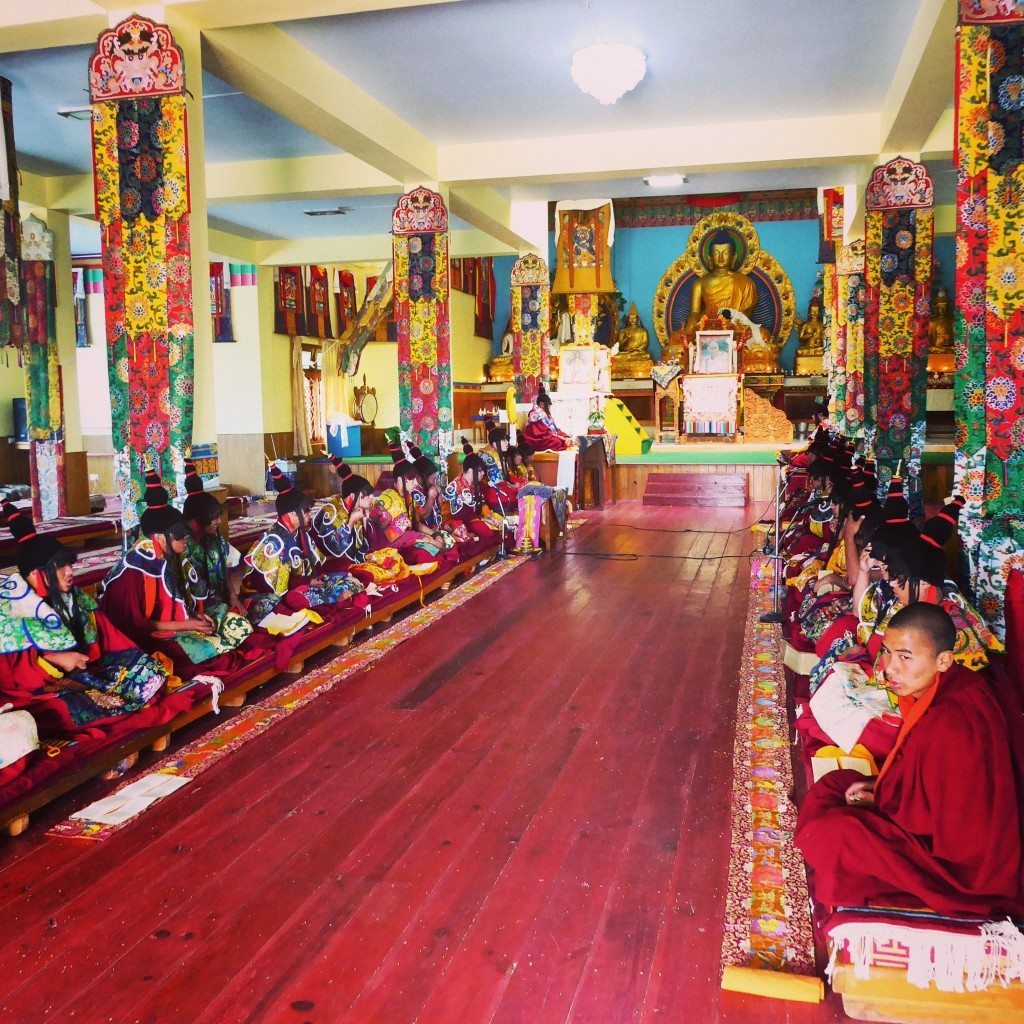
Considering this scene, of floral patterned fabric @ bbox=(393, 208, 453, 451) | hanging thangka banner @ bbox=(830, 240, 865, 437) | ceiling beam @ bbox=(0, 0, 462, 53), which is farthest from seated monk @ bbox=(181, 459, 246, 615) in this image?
hanging thangka banner @ bbox=(830, 240, 865, 437)

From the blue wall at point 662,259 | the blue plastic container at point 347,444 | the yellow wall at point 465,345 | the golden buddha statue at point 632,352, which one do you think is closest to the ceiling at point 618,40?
the blue plastic container at point 347,444

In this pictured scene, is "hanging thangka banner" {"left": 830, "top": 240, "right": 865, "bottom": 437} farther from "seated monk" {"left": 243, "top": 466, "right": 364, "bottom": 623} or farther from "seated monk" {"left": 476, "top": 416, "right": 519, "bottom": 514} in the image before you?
"seated monk" {"left": 243, "top": 466, "right": 364, "bottom": 623}

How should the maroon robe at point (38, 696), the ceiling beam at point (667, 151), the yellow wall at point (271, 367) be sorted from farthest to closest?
the yellow wall at point (271, 367) → the ceiling beam at point (667, 151) → the maroon robe at point (38, 696)

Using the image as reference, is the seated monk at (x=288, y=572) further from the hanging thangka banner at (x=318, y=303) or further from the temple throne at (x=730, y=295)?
the temple throne at (x=730, y=295)

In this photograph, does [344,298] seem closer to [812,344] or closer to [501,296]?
[501,296]

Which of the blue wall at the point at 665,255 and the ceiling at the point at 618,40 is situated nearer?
the ceiling at the point at 618,40

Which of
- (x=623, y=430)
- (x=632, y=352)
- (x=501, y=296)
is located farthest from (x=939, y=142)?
(x=501, y=296)

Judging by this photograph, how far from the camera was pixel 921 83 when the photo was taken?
6.07 meters

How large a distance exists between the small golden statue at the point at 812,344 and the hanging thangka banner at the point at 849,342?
3.56 meters

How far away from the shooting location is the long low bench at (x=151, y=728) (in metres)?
3.14

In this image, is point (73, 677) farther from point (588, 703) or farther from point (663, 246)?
point (663, 246)

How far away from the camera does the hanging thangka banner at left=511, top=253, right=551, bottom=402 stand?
500 inches

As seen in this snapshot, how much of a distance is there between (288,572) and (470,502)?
3438 mm

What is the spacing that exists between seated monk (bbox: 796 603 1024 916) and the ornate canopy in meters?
15.9
